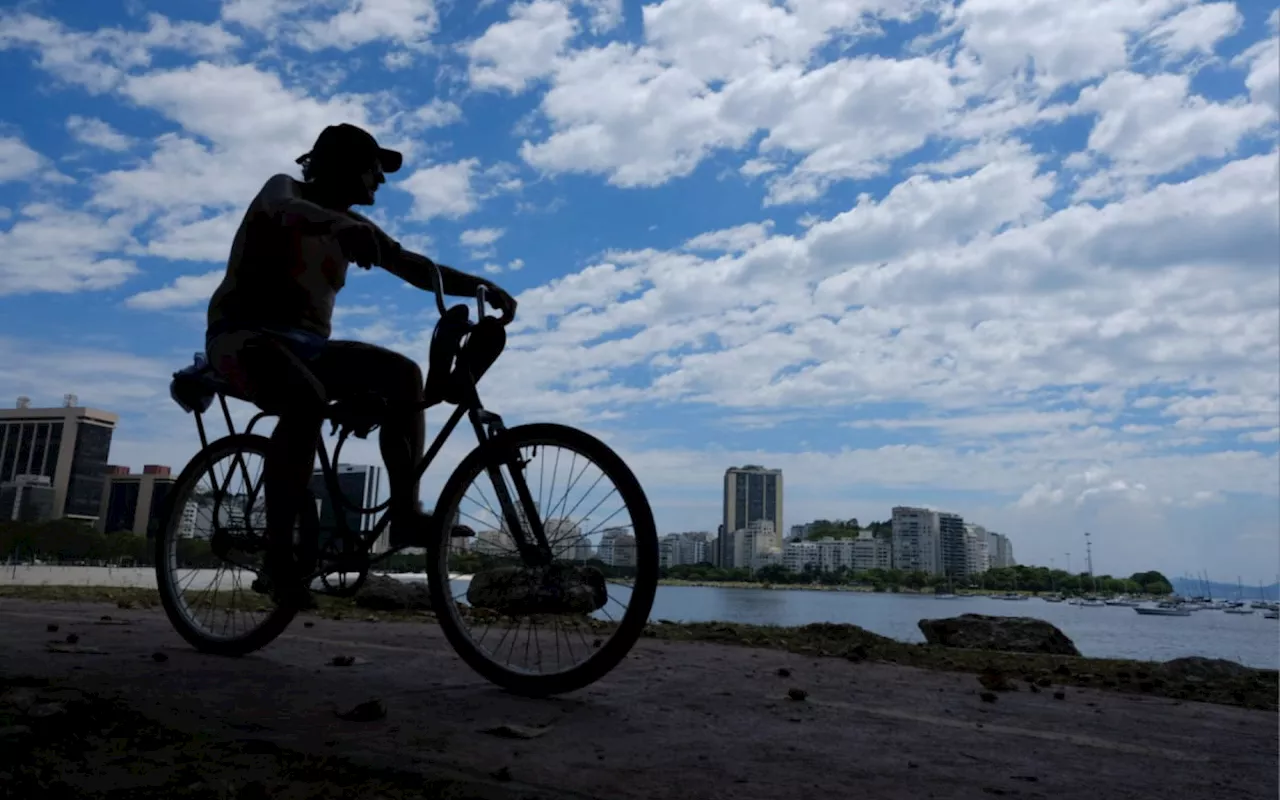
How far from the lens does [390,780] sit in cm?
203

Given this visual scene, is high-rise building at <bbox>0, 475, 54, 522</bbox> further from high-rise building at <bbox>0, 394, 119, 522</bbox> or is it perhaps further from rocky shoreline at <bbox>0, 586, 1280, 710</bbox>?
rocky shoreline at <bbox>0, 586, 1280, 710</bbox>

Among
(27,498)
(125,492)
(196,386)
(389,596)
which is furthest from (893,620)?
(27,498)

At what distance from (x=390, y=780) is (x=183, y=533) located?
Result: 156 inches

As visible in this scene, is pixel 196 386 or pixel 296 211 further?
pixel 196 386

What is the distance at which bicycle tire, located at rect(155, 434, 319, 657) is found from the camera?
4.48 metres

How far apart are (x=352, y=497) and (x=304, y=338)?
802 millimetres

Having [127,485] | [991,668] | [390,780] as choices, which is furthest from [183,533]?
[127,485]

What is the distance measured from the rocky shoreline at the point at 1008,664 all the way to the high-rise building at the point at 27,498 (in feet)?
406

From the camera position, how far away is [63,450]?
12325cm

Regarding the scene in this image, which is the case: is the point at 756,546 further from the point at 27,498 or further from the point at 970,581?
the point at 27,498

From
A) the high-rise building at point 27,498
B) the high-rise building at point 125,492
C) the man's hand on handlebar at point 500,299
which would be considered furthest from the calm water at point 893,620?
the high-rise building at point 27,498

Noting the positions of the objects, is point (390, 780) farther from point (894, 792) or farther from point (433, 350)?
point (433, 350)

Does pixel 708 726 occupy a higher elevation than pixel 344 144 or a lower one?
lower

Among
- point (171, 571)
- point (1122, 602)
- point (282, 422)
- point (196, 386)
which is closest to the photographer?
point (282, 422)
